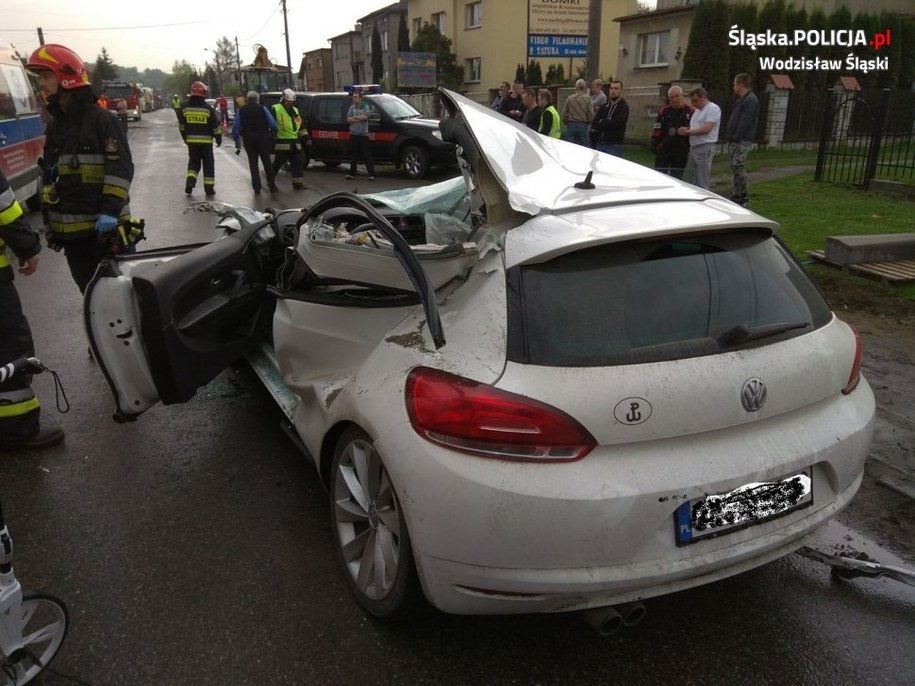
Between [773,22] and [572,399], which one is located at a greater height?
[773,22]

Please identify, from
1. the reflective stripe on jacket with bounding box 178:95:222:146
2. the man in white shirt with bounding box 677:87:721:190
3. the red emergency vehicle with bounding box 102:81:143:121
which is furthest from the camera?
the red emergency vehicle with bounding box 102:81:143:121

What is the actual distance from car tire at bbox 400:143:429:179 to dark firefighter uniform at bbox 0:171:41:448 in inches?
458

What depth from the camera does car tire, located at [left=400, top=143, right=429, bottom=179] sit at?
14703mm

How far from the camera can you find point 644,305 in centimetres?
217

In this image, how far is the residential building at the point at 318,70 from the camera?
66.6m

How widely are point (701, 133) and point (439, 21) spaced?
3527cm

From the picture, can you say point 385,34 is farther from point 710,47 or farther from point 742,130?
point 742,130

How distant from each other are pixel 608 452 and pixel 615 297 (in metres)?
0.49

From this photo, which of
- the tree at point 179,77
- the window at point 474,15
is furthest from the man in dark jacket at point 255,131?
the tree at point 179,77

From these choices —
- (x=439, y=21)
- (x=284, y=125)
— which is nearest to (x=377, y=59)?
(x=439, y=21)

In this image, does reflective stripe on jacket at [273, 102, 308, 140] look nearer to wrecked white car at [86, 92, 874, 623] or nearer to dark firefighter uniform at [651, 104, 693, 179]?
dark firefighter uniform at [651, 104, 693, 179]

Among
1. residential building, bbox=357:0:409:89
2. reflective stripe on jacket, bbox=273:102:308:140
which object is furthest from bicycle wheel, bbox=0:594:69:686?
residential building, bbox=357:0:409:89

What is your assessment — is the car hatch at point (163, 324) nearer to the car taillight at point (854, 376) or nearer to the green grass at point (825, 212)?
the car taillight at point (854, 376)

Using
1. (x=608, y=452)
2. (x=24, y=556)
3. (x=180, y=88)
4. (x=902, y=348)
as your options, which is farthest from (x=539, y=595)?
(x=180, y=88)
